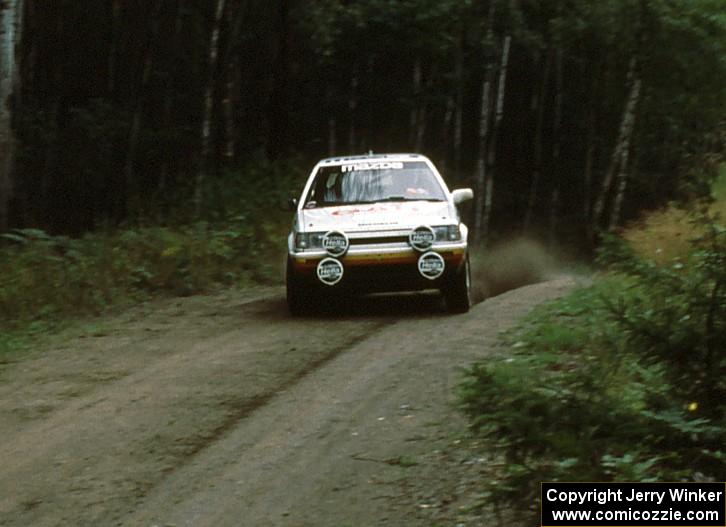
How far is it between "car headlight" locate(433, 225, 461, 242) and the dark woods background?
38.6 ft

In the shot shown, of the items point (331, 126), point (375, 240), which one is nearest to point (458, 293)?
point (375, 240)

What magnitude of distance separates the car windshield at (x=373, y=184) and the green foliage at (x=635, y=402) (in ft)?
24.9

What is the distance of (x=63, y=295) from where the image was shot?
15117 millimetres

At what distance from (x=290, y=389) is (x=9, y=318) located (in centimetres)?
559

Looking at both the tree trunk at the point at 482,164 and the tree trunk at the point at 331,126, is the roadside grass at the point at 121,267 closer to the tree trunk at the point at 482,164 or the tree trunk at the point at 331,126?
the tree trunk at the point at 331,126

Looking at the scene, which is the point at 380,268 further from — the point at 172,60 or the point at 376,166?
the point at 172,60

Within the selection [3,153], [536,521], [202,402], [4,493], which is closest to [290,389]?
[202,402]

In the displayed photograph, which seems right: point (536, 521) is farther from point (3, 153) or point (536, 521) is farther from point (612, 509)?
point (3, 153)

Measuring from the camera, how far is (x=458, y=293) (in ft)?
45.9

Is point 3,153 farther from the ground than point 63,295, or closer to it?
farther from the ground

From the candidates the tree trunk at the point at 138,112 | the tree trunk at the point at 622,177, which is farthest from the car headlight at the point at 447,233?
the tree trunk at the point at 622,177

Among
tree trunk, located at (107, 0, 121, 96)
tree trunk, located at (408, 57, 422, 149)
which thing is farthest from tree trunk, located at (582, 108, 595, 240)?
tree trunk, located at (107, 0, 121, 96)

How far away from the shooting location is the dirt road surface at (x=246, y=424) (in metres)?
6.88

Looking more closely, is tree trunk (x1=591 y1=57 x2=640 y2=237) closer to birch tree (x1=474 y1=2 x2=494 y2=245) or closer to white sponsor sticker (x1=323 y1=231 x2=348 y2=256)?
birch tree (x1=474 y1=2 x2=494 y2=245)
